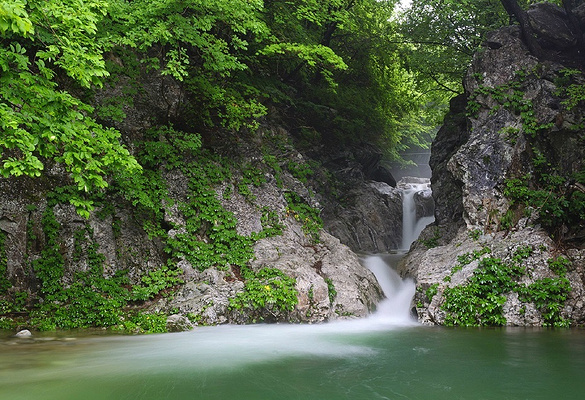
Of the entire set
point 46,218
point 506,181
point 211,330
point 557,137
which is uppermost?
point 557,137

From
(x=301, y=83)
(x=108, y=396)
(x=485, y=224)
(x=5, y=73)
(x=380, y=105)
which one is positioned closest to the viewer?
(x=108, y=396)

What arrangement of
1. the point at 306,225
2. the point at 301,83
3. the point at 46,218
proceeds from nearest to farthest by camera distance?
the point at 46,218 → the point at 306,225 → the point at 301,83

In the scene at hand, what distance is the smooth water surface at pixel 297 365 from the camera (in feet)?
14.2

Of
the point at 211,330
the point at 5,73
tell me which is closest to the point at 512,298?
the point at 211,330

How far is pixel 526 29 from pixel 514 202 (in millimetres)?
5906

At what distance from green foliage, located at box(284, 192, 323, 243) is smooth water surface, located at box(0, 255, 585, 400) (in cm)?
398

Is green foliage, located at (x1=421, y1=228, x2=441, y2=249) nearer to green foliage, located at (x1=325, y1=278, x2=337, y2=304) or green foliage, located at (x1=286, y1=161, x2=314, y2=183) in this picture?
green foliage, located at (x1=286, y1=161, x2=314, y2=183)

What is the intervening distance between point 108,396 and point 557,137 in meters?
12.0

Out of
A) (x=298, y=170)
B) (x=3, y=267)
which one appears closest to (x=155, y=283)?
(x=3, y=267)

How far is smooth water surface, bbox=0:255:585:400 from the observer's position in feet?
14.2

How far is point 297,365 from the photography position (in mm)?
5418

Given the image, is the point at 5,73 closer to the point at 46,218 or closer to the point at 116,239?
the point at 46,218

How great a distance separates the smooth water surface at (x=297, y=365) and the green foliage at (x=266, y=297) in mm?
493

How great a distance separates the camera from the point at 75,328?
24.1ft
